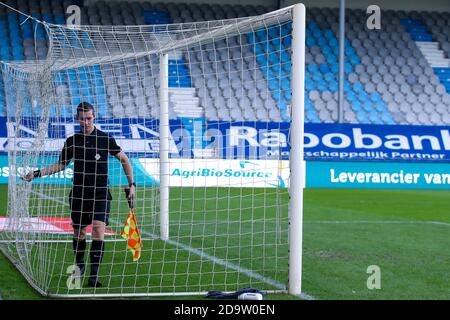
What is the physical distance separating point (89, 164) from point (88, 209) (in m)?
0.42

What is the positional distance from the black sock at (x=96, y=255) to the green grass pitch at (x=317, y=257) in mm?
209

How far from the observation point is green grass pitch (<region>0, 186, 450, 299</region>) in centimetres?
790

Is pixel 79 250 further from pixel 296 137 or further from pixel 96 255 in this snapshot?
pixel 296 137

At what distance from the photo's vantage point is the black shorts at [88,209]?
790cm

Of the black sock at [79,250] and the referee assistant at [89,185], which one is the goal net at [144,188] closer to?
the black sock at [79,250]

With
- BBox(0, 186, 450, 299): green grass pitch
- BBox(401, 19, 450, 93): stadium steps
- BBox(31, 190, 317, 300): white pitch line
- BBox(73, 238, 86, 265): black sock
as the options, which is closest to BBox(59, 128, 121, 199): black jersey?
BBox(73, 238, 86, 265): black sock

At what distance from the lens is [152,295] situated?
24.0 feet

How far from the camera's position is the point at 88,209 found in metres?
7.95

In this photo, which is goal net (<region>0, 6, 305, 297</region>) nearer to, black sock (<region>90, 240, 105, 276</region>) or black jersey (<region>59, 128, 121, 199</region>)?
black sock (<region>90, 240, 105, 276</region>)

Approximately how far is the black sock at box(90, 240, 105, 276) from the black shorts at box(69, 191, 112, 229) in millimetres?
211

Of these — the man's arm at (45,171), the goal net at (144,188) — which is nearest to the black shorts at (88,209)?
the man's arm at (45,171)

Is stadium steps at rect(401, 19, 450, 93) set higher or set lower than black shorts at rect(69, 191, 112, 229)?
higher

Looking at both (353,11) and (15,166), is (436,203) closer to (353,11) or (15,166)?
(15,166)
